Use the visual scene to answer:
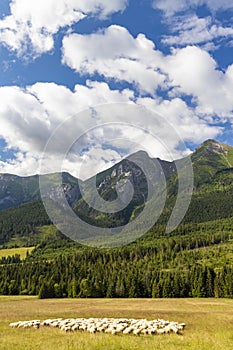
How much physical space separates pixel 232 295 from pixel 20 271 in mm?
109091

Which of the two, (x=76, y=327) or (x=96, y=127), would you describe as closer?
(x=76, y=327)

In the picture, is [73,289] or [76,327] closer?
[76,327]

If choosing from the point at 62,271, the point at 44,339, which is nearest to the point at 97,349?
the point at 44,339

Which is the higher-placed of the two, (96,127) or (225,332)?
(96,127)

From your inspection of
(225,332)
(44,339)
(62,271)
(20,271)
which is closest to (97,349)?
(44,339)

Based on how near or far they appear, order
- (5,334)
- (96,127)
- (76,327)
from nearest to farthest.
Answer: (5,334) → (76,327) → (96,127)

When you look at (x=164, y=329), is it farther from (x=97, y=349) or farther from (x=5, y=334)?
(x=5, y=334)

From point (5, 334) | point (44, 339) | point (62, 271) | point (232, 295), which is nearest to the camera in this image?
point (44, 339)

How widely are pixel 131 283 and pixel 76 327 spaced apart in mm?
91576

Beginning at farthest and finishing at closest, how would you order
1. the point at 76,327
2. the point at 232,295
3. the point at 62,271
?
the point at 62,271
the point at 232,295
the point at 76,327

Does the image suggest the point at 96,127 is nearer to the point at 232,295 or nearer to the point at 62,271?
the point at 232,295

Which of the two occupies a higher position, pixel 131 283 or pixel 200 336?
pixel 200 336

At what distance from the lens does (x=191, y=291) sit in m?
112

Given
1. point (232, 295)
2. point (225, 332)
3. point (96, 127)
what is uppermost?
point (96, 127)
